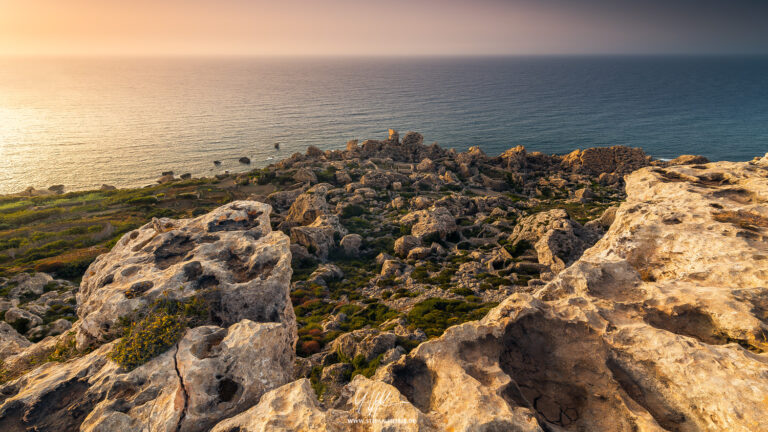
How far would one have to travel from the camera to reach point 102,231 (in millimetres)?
53938

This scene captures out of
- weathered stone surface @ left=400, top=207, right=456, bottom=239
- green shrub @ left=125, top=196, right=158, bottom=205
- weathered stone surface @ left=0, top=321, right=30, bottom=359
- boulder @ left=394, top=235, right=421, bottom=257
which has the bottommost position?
green shrub @ left=125, top=196, right=158, bottom=205

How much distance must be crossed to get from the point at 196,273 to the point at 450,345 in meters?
13.2

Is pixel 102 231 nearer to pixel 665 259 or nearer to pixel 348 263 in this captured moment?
pixel 348 263

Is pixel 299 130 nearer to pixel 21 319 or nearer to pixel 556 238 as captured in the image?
pixel 21 319

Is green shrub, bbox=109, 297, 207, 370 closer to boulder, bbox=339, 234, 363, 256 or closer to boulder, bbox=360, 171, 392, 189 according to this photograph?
boulder, bbox=339, 234, 363, 256

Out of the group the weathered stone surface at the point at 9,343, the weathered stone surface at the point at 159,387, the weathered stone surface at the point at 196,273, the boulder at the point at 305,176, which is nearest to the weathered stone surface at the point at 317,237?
the weathered stone surface at the point at 196,273

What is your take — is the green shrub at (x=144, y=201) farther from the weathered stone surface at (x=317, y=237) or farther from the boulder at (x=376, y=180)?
the boulder at (x=376, y=180)

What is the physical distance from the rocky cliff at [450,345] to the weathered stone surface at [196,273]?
97mm

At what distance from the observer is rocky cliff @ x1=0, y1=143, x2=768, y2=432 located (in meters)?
10.0

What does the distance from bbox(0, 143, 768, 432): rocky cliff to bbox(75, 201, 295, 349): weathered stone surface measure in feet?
0.32

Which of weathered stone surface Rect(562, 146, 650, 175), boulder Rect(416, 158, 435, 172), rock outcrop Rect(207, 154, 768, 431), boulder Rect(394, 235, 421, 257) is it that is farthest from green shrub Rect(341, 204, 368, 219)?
weathered stone surface Rect(562, 146, 650, 175)

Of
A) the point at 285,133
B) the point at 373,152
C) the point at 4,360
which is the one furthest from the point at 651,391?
the point at 285,133

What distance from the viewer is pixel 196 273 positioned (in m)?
16.5

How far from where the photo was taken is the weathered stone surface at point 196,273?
1467 cm
